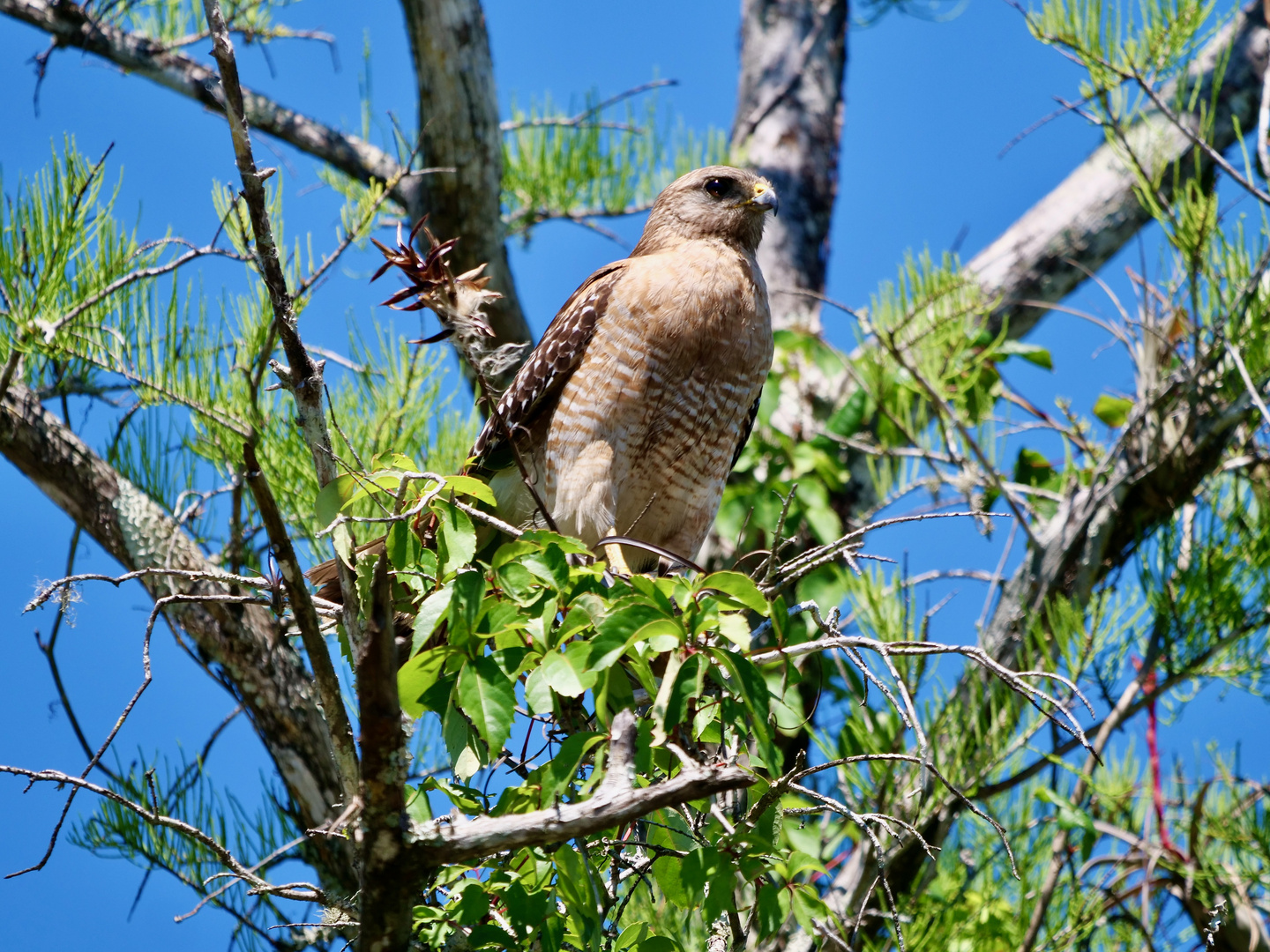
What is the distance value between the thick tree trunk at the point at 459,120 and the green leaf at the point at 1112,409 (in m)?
2.36

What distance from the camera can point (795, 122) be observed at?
6406 millimetres

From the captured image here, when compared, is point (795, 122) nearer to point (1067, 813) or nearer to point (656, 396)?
point (656, 396)

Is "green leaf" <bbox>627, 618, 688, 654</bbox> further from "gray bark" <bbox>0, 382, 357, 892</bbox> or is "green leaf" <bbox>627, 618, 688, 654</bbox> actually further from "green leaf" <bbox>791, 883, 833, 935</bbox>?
"gray bark" <bbox>0, 382, 357, 892</bbox>

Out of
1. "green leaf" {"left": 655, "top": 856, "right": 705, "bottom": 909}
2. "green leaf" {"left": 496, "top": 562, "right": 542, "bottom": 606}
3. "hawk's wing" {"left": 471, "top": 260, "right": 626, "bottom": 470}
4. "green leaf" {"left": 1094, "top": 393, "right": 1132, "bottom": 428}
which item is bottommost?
"green leaf" {"left": 655, "top": 856, "right": 705, "bottom": 909}

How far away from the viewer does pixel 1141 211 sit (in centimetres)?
594

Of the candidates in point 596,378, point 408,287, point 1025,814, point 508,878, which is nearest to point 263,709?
point 596,378

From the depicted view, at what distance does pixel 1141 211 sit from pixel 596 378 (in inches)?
156

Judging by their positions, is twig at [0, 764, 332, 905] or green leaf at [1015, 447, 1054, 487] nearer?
twig at [0, 764, 332, 905]

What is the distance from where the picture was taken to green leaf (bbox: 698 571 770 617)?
1844 millimetres

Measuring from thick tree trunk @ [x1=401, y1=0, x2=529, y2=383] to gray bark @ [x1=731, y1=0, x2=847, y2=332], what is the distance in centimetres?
166

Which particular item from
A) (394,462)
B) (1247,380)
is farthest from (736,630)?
(1247,380)

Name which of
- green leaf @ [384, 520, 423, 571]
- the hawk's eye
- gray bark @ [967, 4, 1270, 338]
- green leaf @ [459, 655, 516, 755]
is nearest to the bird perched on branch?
the hawk's eye

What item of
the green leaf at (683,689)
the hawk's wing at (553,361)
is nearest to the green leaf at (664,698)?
the green leaf at (683,689)

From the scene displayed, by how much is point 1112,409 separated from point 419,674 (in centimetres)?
351
